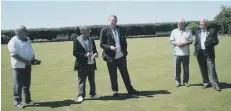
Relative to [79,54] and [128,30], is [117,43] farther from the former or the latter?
[128,30]

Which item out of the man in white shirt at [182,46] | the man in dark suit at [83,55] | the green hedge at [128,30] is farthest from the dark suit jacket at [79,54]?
the green hedge at [128,30]

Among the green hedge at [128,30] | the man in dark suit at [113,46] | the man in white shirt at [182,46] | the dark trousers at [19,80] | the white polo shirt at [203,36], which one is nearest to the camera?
the dark trousers at [19,80]

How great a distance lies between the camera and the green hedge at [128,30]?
41.0m

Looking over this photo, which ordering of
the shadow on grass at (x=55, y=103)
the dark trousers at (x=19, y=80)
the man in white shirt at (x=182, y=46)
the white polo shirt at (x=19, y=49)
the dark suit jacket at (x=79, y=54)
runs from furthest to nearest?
the man in white shirt at (x=182, y=46), the dark suit jacket at (x=79, y=54), the shadow on grass at (x=55, y=103), the dark trousers at (x=19, y=80), the white polo shirt at (x=19, y=49)

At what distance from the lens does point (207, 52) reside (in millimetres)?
8844

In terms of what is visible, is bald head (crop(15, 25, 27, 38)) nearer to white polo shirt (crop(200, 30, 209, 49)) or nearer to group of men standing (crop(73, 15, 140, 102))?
group of men standing (crop(73, 15, 140, 102))

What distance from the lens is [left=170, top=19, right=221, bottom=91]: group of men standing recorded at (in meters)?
8.80

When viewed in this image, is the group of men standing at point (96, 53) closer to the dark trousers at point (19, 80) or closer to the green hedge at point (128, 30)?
the dark trousers at point (19, 80)

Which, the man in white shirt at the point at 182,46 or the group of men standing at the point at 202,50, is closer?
the group of men standing at the point at 202,50

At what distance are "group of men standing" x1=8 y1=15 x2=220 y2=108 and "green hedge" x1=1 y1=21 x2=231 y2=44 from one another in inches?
1208

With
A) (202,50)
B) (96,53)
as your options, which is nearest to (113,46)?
(96,53)

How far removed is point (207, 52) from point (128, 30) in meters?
36.8

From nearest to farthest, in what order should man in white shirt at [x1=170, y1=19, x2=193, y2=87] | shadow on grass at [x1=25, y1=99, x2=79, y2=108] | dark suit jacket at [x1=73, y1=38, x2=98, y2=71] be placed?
shadow on grass at [x1=25, y1=99, x2=79, y2=108] → dark suit jacket at [x1=73, y1=38, x2=98, y2=71] → man in white shirt at [x1=170, y1=19, x2=193, y2=87]

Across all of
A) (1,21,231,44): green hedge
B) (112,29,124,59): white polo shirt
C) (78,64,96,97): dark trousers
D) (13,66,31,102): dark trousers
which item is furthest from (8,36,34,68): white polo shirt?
(1,21,231,44): green hedge
